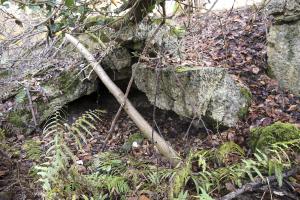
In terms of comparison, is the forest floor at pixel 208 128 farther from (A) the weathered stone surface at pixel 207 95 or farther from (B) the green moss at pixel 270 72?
(A) the weathered stone surface at pixel 207 95

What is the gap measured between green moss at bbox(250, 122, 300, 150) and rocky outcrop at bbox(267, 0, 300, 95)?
1.22m

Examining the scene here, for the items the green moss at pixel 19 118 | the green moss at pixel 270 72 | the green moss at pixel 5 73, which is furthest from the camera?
the green moss at pixel 5 73

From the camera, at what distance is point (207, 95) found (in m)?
4.59

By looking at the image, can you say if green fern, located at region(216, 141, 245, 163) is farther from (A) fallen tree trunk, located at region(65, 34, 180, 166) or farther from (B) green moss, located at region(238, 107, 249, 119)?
(B) green moss, located at region(238, 107, 249, 119)

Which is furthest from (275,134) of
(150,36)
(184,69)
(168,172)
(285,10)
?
(150,36)

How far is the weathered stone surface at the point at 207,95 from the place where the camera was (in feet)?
14.8

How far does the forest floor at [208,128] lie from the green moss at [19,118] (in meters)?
0.23

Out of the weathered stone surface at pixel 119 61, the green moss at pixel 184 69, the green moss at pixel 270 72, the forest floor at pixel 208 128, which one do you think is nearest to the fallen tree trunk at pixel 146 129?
the forest floor at pixel 208 128

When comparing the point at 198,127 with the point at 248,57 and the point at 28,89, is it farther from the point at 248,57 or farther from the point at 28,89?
the point at 28,89

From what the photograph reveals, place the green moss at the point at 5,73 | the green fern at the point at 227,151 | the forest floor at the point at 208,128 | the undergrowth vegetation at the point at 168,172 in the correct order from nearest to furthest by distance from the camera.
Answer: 1. the undergrowth vegetation at the point at 168,172
2. the green fern at the point at 227,151
3. the forest floor at the point at 208,128
4. the green moss at the point at 5,73

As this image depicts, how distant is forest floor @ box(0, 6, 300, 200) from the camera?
4.06 metres

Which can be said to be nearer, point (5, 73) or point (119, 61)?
point (119, 61)

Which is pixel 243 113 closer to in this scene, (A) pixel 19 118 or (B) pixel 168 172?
(B) pixel 168 172

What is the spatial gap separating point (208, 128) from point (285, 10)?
212cm
